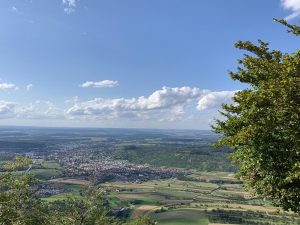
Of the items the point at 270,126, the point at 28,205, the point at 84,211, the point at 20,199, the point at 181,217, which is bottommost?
the point at 181,217

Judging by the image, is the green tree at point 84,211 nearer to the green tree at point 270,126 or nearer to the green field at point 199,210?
the green tree at point 270,126

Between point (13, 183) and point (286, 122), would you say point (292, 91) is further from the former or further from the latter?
point (13, 183)

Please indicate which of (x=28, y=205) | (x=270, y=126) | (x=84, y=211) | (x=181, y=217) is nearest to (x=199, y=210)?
(x=181, y=217)

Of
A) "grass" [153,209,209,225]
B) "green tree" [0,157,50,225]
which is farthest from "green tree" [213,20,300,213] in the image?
"grass" [153,209,209,225]

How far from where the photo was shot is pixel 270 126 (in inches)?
888

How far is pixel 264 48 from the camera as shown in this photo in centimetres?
2798

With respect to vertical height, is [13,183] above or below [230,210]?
above

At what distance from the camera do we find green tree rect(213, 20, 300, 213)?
846 inches

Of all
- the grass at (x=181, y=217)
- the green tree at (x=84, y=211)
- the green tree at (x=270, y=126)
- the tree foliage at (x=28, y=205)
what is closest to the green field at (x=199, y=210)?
the grass at (x=181, y=217)

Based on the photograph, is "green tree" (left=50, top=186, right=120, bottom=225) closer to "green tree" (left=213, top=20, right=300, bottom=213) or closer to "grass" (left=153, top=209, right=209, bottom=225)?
"green tree" (left=213, top=20, right=300, bottom=213)

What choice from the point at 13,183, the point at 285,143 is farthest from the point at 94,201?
the point at 285,143

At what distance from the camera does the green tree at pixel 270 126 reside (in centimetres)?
2148

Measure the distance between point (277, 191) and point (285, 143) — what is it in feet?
13.8

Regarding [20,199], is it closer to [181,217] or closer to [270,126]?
[270,126]
